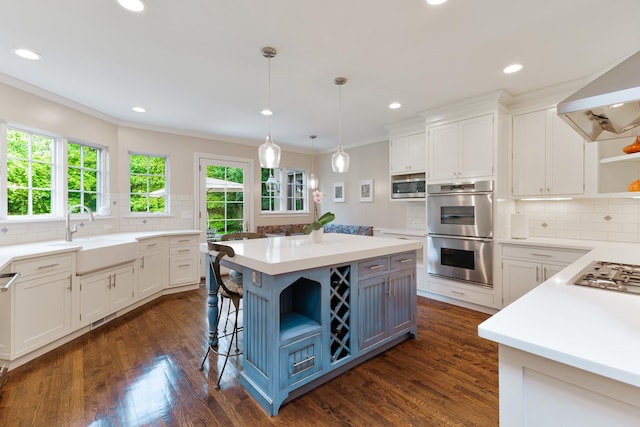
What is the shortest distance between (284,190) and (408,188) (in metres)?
2.78

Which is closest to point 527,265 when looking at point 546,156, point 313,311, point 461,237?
point 461,237

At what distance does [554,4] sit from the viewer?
1.81 m

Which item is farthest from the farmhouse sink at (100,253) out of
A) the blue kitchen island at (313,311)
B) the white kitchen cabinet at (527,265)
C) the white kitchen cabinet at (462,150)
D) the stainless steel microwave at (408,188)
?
the white kitchen cabinet at (527,265)

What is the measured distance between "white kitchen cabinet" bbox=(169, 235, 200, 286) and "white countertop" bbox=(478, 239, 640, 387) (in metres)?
4.22

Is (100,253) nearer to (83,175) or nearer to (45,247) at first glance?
(45,247)

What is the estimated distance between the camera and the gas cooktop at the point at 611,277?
4.17ft

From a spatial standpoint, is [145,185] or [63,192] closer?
[63,192]

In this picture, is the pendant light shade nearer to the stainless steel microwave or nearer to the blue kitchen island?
the blue kitchen island

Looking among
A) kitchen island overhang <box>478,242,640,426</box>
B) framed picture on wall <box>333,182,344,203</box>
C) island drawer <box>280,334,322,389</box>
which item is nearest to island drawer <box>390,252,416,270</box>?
island drawer <box>280,334,322,389</box>

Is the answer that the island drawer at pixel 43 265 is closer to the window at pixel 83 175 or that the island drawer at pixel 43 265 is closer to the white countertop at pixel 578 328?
the window at pixel 83 175

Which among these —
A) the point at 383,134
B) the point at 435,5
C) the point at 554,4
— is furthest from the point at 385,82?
the point at 383,134

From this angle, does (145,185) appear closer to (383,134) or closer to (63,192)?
(63,192)

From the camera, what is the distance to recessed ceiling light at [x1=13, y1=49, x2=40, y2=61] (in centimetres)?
233

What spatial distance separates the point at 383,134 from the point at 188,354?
4.27 m
